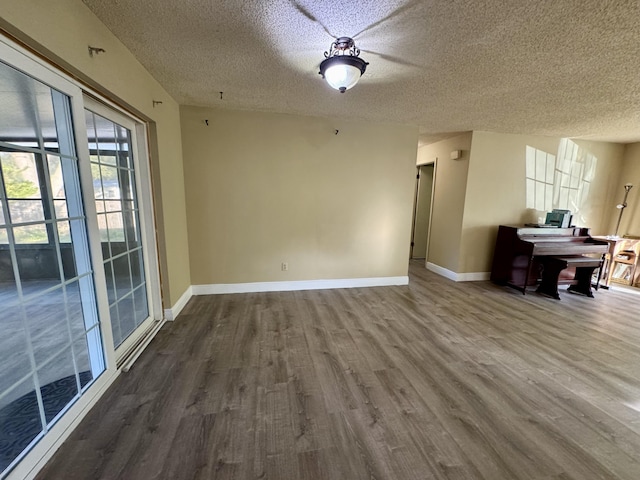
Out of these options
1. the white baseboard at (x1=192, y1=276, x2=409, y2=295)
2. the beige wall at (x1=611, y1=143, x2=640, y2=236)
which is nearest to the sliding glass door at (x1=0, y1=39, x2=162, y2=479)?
the white baseboard at (x1=192, y1=276, x2=409, y2=295)

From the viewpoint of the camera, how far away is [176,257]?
306 cm

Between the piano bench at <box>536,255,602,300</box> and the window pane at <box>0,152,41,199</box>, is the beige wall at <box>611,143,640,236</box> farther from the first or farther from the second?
the window pane at <box>0,152,41,199</box>

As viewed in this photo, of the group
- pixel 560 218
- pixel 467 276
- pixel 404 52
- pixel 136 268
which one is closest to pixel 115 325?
pixel 136 268

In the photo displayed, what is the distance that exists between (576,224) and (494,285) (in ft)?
7.04

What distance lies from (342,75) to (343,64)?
6 centimetres

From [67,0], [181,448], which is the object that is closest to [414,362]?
[181,448]

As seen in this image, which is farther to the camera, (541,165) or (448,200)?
(448,200)

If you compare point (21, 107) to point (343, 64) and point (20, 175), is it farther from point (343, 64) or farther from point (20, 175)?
point (343, 64)

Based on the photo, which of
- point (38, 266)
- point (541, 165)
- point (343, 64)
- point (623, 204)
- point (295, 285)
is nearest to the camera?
point (38, 266)

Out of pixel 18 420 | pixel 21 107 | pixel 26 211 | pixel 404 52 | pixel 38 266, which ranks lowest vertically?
pixel 18 420

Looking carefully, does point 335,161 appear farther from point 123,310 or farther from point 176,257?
point 123,310

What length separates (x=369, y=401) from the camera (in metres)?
1.79

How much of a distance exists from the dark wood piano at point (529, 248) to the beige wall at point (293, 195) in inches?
61.0

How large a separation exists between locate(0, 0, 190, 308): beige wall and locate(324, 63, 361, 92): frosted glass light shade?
4.70 ft
